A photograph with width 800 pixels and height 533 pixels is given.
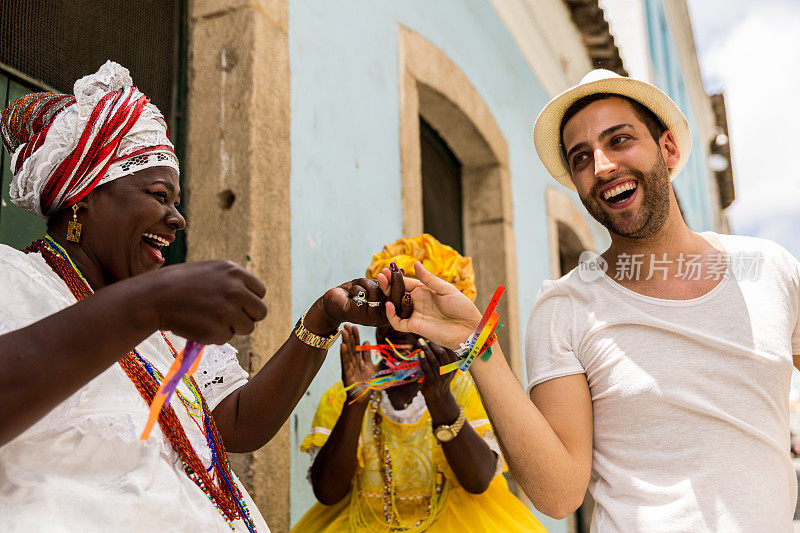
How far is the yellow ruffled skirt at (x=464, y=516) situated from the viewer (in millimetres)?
2707

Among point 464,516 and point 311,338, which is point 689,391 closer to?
point 311,338

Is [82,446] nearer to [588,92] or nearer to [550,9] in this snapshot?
[588,92]

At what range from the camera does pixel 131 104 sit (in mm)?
1858

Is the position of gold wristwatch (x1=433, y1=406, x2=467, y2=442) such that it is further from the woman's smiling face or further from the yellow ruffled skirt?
the woman's smiling face

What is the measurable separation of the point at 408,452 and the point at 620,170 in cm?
134

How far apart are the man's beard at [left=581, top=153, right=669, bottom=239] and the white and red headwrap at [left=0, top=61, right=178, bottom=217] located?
1.28m

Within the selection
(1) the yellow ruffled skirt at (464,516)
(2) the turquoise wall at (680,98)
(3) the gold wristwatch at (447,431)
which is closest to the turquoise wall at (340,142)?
(1) the yellow ruffled skirt at (464,516)

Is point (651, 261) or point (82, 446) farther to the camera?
point (651, 261)

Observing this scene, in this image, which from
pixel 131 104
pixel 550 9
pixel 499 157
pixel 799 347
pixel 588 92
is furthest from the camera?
pixel 550 9

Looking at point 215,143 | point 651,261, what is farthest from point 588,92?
point 215,143

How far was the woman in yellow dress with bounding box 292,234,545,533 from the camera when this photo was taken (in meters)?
2.64

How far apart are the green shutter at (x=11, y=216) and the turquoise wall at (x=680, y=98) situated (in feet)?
34.6

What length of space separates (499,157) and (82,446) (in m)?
4.71

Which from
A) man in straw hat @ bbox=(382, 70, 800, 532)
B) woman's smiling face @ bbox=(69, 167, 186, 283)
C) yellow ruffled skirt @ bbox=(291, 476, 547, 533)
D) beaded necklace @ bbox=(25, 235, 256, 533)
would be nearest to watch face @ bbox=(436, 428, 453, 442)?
yellow ruffled skirt @ bbox=(291, 476, 547, 533)
